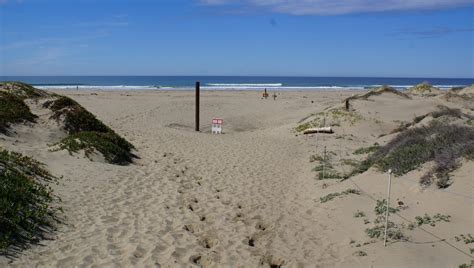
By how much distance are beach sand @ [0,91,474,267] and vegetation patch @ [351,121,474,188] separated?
0.82 feet

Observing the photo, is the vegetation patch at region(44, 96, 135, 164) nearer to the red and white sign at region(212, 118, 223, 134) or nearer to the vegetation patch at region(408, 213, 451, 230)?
the red and white sign at region(212, 118, 223, 134)

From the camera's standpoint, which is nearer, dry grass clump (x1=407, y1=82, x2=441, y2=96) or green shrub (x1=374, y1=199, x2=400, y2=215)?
green shrub (x1=374, y1=199, x2=400, y2=215)

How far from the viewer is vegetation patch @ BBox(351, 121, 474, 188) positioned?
866 cm

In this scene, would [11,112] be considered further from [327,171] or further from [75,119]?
[327,171]

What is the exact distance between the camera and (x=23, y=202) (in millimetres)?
7312

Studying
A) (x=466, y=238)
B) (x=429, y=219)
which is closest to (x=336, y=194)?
(x=429, y=219)

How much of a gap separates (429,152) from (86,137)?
28.0ft

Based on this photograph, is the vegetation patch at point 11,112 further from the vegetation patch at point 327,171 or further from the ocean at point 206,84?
the ocean at point 206,84

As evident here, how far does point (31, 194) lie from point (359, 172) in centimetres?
735

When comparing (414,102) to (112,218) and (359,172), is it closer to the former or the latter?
(359,172)

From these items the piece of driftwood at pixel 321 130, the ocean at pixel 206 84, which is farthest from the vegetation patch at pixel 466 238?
the ocean at pixel 206 84

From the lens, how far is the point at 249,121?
27.2m

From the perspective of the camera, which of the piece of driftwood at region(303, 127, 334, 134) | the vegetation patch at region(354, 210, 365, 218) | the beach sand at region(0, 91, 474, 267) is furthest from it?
the piece of driftwood at region(303, 127, 334, 134)

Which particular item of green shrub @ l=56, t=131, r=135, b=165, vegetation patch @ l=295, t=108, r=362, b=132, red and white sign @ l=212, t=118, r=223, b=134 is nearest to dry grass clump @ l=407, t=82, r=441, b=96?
vegetation patch @ l=295, t=108, r=362, b=132
